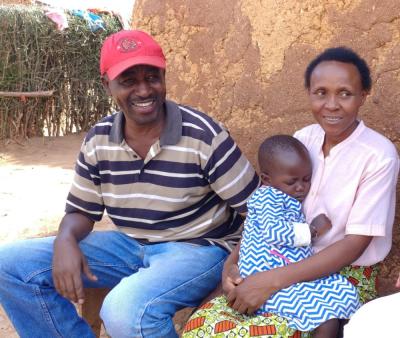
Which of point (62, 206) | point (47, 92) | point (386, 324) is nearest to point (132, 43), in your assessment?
point (386, 324)

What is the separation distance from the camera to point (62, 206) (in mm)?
5883

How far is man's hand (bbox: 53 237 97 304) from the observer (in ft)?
8.00

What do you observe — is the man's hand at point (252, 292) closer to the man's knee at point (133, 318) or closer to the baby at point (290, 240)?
the baby at point (290, 240)

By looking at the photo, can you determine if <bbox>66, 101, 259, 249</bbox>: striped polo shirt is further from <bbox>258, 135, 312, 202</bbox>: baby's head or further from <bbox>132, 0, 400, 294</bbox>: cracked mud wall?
<bbox>132, 0, 400, 294</bbox>: cracked mud wall

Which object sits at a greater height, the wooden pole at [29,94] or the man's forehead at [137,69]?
the man's forehead at [137,69]

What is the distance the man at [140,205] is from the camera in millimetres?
2406

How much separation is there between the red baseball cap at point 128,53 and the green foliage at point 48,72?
23.7ft

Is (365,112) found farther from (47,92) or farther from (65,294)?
(47,92)

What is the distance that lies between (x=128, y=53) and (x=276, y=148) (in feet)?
2.27

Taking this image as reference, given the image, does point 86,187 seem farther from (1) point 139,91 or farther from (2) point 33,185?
(2) point 33,185

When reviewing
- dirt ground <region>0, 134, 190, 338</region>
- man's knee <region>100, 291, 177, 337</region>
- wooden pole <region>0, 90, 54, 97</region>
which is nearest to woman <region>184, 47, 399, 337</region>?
man's knee <region>100, 291, 177, 337</region>

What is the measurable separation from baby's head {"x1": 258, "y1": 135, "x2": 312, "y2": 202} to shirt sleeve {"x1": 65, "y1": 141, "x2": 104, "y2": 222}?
2.58 feet

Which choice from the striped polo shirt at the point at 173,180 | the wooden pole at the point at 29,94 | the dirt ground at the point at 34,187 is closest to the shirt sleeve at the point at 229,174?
the striped polo shirt at the point at 173,180

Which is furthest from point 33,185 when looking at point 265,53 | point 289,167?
point 289,167
